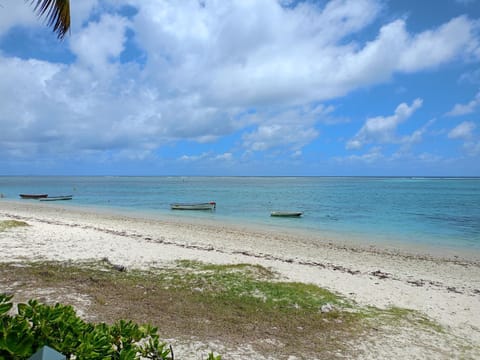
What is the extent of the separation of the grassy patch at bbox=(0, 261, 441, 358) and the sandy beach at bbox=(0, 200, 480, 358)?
817mm

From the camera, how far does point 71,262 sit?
9.98 m

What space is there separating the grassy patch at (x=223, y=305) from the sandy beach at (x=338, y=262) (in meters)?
0.82

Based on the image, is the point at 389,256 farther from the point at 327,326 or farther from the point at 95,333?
the point at 95,333

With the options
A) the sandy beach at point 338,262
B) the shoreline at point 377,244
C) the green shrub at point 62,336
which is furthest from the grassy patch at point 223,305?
the shoreline at point 377,244

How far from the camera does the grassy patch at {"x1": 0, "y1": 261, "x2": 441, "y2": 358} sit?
18.5 ft

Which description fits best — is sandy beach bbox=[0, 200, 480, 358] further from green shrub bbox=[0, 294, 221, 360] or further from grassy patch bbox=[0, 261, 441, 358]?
green shrub bbox=[0, 294, 221, 360]

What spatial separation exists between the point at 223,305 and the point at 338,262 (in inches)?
308

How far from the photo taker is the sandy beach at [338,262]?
321 inches

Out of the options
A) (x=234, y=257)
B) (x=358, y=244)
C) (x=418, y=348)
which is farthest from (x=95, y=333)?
(x=358, y=244)

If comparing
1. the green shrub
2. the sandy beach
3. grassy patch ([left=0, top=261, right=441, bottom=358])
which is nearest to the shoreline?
the sandy beach

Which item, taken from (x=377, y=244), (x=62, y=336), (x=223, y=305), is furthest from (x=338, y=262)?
(x=62, y=336)

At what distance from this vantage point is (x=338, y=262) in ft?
44.1

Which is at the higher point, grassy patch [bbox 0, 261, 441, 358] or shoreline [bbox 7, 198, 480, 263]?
grassy patch [bbox 0, 261, 441, 358]

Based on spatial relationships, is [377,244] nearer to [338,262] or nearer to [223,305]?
[338,262]
